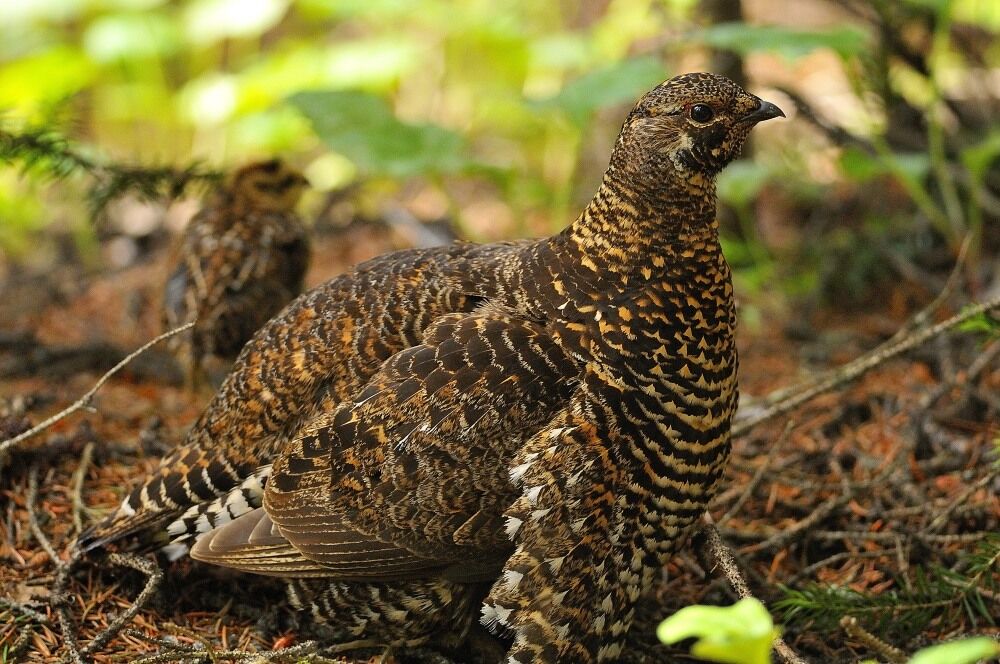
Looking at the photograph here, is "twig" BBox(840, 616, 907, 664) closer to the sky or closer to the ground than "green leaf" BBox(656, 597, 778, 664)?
closer to the ground

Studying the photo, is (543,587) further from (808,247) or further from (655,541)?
(808,247)

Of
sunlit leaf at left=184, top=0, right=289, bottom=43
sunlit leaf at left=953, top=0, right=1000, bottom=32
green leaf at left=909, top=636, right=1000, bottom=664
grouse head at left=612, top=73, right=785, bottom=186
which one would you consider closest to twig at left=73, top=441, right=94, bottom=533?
grouse head at left=612, top=73, right=785, bottom=186

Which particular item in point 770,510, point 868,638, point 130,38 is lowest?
point 770,510

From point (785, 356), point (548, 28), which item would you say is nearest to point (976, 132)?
point (785, 356)

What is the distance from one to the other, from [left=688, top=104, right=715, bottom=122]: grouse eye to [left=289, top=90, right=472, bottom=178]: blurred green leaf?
2337mm

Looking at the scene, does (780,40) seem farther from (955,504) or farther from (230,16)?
(230,16)

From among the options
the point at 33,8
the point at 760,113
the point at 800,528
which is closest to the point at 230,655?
the point at 800,528

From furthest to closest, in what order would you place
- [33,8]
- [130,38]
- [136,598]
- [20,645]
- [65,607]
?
[33,8], [130,38], [136,598], [65,607], [20,645]

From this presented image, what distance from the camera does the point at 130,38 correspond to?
8.61 meters

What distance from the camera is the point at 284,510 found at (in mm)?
3566

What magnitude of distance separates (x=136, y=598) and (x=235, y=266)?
7.57 feet

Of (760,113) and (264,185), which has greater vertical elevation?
(760,113)

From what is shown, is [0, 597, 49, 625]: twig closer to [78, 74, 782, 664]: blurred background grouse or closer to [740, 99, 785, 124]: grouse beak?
[78, 74, 782, 664]: blurred background grouse

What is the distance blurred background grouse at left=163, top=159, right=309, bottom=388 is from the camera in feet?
18.3
